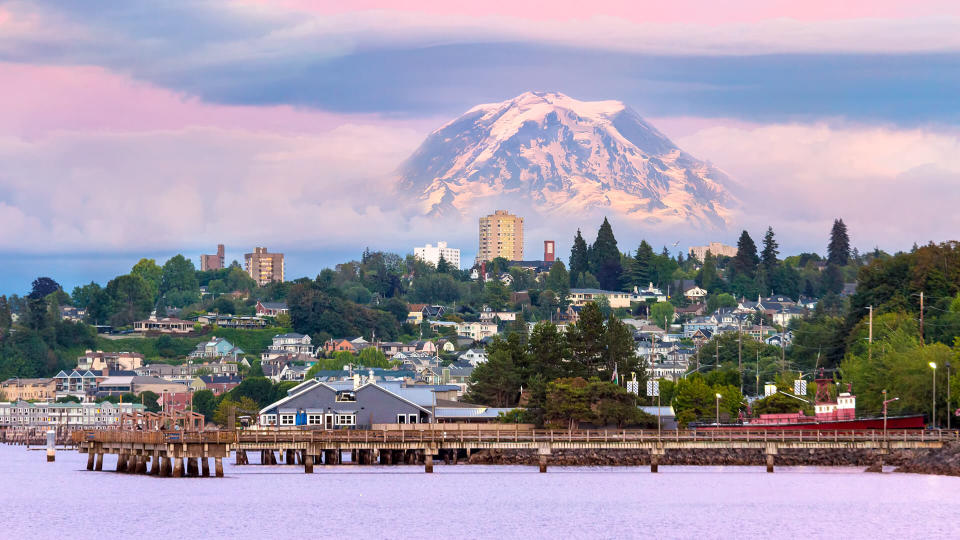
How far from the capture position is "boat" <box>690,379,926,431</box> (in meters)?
114

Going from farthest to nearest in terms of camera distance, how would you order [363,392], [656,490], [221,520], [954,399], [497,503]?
1. [363,392]
2. [954,399]
3. [656,490]
4. [497,503]
5. [221,520]

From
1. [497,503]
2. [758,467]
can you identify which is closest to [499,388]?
[758,467]

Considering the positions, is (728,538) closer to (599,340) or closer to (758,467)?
(758,467)

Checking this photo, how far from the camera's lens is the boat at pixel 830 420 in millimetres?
114062

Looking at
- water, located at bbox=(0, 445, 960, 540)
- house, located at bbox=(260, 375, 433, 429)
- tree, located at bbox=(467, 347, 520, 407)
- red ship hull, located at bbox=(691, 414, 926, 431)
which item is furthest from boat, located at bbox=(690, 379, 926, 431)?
tree, located at bbox=(467, 347, 520, 407)

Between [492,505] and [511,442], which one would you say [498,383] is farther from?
[492,505]

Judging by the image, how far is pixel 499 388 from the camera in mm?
148000

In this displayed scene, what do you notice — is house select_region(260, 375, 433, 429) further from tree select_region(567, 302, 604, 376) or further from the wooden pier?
tree select_region(567, 302, 604, 376)

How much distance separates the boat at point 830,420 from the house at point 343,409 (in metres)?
25.8

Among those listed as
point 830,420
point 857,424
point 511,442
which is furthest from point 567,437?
point 857,424

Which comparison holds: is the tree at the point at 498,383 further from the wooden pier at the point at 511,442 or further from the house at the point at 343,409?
the wooden pier at the point at 511,442

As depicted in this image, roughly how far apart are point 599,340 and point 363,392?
1022 inches

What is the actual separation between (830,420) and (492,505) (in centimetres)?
3931

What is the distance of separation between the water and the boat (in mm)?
4262
